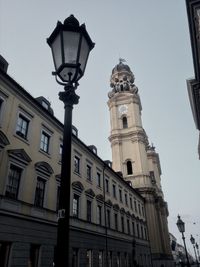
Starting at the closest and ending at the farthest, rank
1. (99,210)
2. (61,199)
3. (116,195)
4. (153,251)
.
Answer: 1. (61,199)
2. (99,210)
3. (116,195)
4. (153,251)

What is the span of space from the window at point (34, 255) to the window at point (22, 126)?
23.3 ft

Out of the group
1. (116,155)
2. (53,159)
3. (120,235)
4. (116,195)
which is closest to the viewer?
(53,159)

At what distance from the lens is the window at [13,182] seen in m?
13.6

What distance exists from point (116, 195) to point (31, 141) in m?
18.6

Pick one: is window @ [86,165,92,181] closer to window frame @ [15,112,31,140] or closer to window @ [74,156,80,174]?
window @ [74,156,80,174]

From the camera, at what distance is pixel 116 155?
5359 centimetres

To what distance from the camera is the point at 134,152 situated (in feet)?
172

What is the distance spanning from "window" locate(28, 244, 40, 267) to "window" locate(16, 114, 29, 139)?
7115mm

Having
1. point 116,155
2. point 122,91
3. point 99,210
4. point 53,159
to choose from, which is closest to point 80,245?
point 99,210

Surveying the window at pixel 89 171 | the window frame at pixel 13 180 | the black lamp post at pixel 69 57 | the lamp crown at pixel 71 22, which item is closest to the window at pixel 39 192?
the window frame at pixel 13 180

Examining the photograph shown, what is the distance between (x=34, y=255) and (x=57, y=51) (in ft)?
47.3

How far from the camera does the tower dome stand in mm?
63000

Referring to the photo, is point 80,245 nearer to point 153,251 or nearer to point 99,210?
point 99,210

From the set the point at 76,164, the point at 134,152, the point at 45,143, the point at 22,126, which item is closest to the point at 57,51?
the point at 22,126
